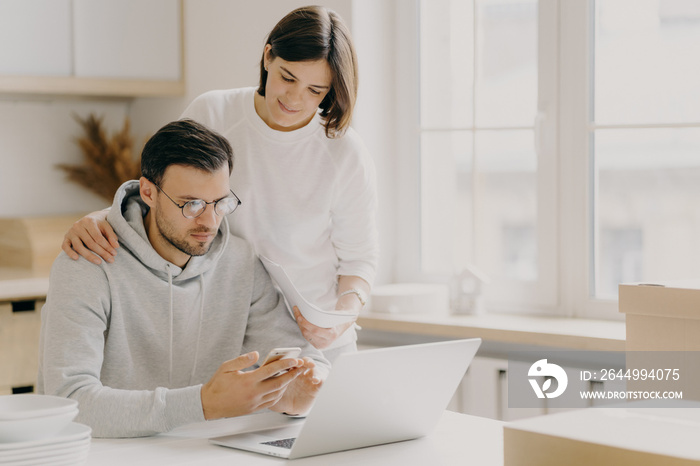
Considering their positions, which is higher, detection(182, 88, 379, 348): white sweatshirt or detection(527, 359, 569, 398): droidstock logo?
detection(182, 88, 379, 348): white sweatshirt

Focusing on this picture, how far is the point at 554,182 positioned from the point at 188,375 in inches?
55.2

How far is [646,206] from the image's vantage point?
259 centimetres

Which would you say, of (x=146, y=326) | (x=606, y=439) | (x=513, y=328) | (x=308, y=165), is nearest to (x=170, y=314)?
(x=146, y=326)

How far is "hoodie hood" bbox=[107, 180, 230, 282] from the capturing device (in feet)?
5.65

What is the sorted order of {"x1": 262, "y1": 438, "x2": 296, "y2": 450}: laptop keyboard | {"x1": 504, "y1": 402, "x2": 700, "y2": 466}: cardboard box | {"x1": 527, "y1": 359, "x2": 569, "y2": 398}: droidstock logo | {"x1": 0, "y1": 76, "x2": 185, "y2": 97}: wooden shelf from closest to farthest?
{"x1": 504, "y1": 402, "x2": 700, "y2": 466}: cardboard box, {"x1": 262, "y1": 438, "x2": 296, "y2": 450}: laptop keyboard, {"x1": 527, "y1": 359, "x2": 569, "y2": 398}: droidstock logo, {"x1": 0, "y1": 76, "x2": 185, "y2": 97}: wooden shelf

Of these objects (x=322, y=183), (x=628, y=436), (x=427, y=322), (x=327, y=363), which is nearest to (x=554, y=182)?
(x=427, y=322)

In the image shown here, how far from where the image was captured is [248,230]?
1.99 m

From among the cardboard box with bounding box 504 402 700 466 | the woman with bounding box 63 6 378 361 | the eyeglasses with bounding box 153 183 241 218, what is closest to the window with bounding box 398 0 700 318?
the woman with bounding box 63 6 378 361

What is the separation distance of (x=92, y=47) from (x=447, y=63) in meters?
1.28

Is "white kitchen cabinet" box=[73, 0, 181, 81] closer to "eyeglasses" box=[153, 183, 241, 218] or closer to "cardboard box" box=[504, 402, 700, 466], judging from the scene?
"eyeglasses" box=[153, 183, 241, 218]

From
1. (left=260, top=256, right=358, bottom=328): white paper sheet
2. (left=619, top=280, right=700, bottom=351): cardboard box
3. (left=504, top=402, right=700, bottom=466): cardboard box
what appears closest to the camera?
(left=504, top=402, right=700, bottom=466): cardboard box

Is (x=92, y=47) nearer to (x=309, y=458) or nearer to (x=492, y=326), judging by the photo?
(x=492, y=326)

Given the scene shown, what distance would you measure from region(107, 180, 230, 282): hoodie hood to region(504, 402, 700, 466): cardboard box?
813mm

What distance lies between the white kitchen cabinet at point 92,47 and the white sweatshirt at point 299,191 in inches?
51.4
